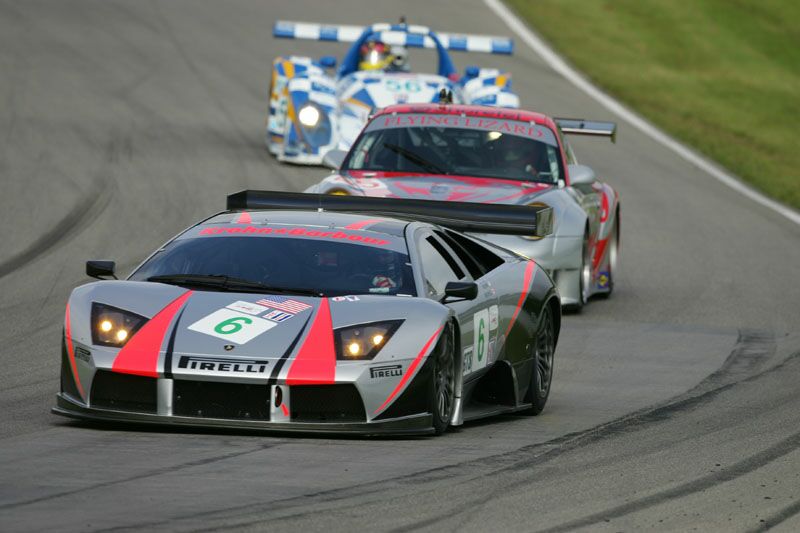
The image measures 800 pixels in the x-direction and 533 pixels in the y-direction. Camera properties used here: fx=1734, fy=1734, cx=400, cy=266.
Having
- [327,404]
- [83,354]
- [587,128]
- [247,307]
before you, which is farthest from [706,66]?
[83,354]

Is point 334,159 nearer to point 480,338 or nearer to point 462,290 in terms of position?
point 480,338

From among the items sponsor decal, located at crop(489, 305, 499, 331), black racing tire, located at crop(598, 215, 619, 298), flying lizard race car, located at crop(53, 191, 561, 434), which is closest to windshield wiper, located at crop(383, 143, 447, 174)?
black racing tire, located at crop(598, 215, 619, 298)

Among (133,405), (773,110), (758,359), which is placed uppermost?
(133,405)

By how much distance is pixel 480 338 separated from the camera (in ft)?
27.9

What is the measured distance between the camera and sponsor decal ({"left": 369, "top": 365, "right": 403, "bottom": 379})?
741cm

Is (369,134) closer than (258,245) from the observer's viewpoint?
No

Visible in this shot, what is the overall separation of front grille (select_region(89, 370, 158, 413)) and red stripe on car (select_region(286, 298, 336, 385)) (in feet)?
1.97

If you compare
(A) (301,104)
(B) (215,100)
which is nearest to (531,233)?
(A) (301,104)

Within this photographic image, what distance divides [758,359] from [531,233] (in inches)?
87.9

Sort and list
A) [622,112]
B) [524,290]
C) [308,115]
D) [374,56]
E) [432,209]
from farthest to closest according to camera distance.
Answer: [622,112]
[374,56]
[308,115]
[432,209]
[524,290]

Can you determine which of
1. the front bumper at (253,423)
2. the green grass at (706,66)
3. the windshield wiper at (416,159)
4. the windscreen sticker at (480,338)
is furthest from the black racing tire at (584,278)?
the green grass at (706,66)

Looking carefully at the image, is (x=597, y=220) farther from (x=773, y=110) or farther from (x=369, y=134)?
(x=773, y=110)

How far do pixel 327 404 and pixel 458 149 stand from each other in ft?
22.3

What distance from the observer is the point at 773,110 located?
30125 mm
